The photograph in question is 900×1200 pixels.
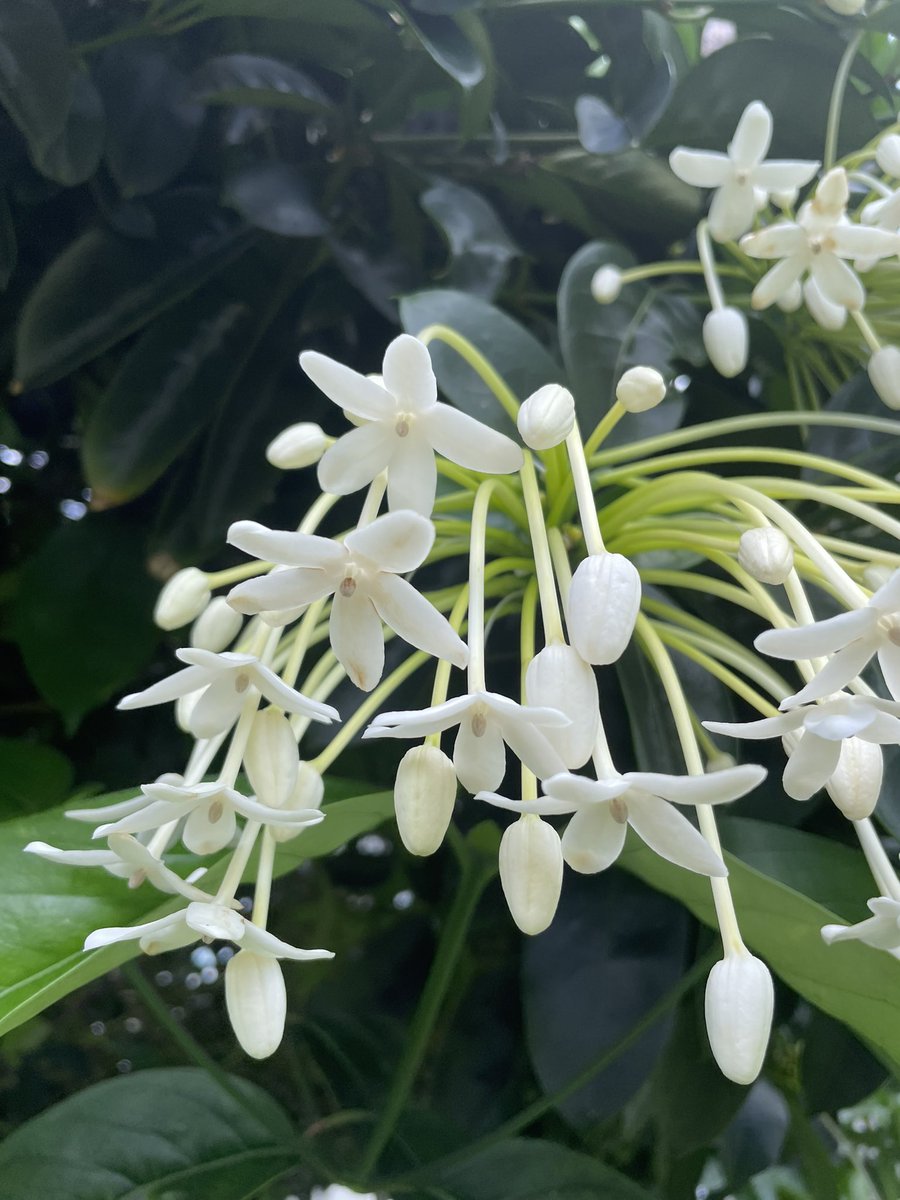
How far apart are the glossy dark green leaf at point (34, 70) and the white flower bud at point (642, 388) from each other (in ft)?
1.10

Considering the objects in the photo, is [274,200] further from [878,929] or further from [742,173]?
[878,929]

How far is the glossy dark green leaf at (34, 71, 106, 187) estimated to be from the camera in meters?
0.49

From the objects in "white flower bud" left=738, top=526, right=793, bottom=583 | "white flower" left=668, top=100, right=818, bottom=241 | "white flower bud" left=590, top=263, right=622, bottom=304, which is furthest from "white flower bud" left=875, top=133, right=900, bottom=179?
"white flower bud" left=738, top=526, right=793, bottom=583

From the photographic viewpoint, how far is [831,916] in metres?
0.34

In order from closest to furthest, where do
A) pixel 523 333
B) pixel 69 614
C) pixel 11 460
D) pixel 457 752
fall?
pixel 457 752 < pixel 523 333 < pixel 69 614 < pixel 11 460

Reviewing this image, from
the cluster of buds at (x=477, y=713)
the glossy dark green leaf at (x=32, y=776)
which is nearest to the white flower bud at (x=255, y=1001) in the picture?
the cluster of buds at (x=477, y=713)

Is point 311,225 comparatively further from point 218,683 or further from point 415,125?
point 218,683

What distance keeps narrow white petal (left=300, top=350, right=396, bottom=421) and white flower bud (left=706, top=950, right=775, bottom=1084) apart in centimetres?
21

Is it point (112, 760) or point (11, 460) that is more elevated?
point (11, 460)

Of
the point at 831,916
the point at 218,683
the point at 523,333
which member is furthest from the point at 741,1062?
the point at 523,333

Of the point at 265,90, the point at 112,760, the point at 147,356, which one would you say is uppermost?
the point at 265,90

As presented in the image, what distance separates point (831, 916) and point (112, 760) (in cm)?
47

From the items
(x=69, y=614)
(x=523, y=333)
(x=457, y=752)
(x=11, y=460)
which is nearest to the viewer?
(x=457, y=752)

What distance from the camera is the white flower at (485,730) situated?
249mm
